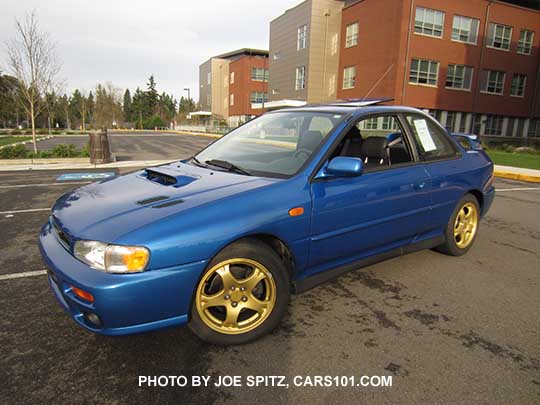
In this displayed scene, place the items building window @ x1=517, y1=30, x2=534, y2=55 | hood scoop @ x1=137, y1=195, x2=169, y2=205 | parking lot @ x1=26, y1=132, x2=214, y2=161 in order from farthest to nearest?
building window @ x1=517, y1=30, x2=534, y2=55 < parking lot @ x1=26, y1=132, x2=214, y2=161 < hood scoop @ x1=137, y1=195, x2=169, y2=205

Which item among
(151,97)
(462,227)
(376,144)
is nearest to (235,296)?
(376,144)

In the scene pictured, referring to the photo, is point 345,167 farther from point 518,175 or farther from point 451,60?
point 451,60

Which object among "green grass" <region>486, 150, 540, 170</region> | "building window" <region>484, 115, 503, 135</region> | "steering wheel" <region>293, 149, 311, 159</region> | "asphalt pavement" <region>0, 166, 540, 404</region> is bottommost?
"asphalt pavement" <region>0, 166, 540, 404</region>

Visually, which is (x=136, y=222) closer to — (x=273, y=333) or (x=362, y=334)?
(x=273, y=333)

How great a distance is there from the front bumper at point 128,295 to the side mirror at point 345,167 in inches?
44.9

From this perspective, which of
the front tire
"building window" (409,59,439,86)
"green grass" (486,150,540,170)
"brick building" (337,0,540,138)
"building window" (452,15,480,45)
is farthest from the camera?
"building window" (452,15,480,45)

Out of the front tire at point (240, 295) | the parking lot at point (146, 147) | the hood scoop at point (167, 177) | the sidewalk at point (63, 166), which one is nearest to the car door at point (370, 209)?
the front tire at point (240, 295)

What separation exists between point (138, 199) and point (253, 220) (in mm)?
818

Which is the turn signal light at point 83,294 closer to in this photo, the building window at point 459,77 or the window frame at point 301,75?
the building window at point 459,77

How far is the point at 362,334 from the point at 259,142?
1.97 m

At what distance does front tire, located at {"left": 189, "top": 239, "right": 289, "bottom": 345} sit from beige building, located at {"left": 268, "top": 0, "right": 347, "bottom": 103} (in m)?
31.9

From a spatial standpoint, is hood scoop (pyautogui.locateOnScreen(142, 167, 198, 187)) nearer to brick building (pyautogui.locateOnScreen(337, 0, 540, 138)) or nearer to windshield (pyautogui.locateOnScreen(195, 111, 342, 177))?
windshield (pyautogui.locateOnScreen(195, 111, 342, 177))

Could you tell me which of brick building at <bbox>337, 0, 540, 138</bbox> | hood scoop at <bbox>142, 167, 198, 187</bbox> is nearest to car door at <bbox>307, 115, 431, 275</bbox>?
hood scoop at <bbox>142, 167, 198, 187</bbox>

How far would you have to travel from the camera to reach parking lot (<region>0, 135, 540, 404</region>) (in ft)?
6.91
